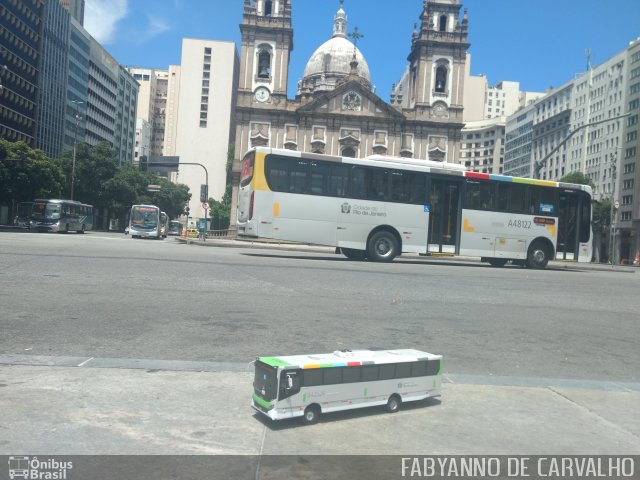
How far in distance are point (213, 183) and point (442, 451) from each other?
13499 cm

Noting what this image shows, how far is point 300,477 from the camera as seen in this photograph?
2.97 m

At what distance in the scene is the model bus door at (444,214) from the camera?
21297 mm

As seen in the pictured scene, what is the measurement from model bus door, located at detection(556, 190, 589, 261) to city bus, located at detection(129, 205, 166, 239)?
34659 millimetres

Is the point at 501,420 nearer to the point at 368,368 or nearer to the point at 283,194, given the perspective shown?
the point at 368,368

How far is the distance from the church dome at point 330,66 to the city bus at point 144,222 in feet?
142

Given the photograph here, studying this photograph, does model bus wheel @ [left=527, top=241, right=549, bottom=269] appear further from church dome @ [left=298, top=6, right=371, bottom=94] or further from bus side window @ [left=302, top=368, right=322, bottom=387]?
church dome @ [left=298, top=6, right=371, bottom=94]

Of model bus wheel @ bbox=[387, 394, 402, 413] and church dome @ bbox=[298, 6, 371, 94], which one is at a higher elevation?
church dome @ bbox=[298, 6, 371, 94]

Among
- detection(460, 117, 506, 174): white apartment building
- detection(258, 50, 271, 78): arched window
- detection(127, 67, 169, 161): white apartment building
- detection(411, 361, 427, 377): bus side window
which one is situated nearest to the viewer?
detection(411, 361, 427, 377): bus side window

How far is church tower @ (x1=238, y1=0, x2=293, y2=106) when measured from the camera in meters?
72.2

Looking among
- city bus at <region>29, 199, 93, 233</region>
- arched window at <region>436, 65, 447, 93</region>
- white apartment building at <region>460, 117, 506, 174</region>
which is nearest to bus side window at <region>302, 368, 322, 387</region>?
city bus at <region>29, 199, 93, 233</region>

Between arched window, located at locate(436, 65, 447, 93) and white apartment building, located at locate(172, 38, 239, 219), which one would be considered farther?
white apartment building, located at locate(172, 38, 239, 219)

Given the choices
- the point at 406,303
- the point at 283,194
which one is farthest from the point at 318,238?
the point at 406,303

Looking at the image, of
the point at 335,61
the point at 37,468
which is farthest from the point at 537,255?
the point at 335,61

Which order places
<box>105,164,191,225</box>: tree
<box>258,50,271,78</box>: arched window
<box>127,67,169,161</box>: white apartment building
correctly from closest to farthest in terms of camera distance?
<box>105,164,191,225</box>: tree → <box>258,50,271,78</box>: arched window → <box>127,67,169,161</box>: white apartment building
